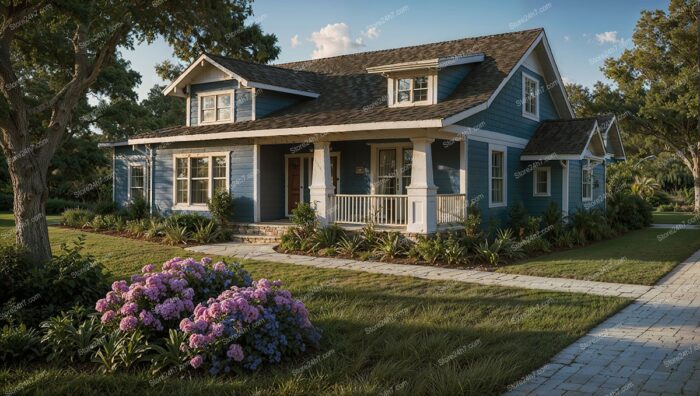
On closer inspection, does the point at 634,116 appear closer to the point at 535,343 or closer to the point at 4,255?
the point at 535,343

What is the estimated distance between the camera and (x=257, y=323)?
5.17 m

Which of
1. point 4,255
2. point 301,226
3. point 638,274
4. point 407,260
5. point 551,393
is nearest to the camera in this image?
point 551,393

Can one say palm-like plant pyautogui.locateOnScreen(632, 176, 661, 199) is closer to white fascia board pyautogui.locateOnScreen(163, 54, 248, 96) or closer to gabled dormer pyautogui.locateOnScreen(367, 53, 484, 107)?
gabled dormer pyautogui.locateOnScreen(367, 53, 484, 107)

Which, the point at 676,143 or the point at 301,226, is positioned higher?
the point at 676,143

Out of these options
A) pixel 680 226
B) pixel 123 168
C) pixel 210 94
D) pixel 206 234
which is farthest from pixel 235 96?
pixel 680 226

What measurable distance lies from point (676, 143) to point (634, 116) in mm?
3677

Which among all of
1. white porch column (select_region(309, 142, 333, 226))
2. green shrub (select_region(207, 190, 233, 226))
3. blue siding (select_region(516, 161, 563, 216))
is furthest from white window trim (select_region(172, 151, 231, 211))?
blue siding (select_region(516, 161, 563, 216))

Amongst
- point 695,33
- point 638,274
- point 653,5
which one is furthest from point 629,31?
point 638,274

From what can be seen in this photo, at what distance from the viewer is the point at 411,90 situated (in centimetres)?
1512

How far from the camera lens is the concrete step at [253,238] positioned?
15.2 metres

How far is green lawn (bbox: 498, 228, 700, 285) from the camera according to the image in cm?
1036

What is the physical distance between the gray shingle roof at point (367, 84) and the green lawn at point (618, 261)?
3.81 m

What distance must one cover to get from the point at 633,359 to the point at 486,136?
1014cm

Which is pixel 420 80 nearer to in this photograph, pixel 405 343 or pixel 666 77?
pixel 405 343
